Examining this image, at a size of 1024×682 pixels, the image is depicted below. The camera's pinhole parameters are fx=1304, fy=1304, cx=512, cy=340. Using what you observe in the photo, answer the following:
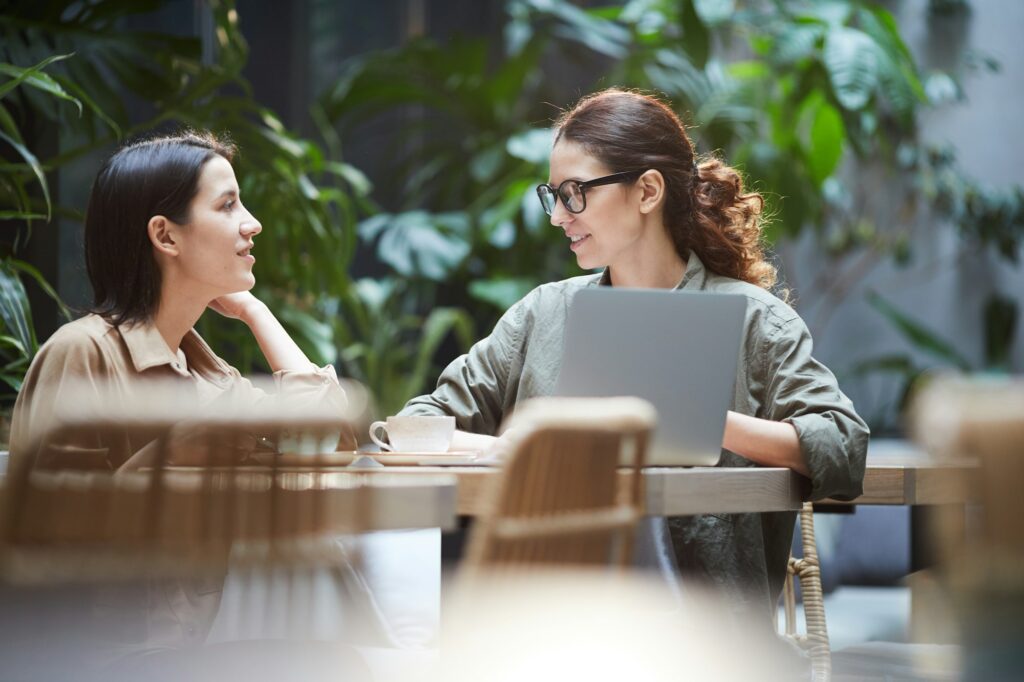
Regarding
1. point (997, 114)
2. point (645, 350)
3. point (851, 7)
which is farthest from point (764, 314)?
point (997, 114)

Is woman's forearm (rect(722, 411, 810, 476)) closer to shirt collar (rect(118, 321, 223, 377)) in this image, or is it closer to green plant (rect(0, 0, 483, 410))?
shirt collar (rect(118, 321, 223, 377))

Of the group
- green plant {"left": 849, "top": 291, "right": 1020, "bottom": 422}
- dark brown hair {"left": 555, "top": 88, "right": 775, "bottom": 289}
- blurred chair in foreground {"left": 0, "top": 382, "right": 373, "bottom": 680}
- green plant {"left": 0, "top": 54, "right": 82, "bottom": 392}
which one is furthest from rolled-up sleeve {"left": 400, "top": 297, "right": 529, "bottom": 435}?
green plant {"left": 849, "top": 291, "right": 1020, "bottom": 422}

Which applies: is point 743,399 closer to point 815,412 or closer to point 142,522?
point 815,412

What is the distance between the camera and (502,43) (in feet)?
22.1

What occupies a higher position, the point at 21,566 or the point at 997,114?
the point at 997,114

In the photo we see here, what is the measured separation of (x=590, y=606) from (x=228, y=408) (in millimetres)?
411

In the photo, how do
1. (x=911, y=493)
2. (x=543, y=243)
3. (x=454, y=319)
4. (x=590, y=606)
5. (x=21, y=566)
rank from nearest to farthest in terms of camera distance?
(x=21, y=566) < (x=590, y=606) < (x=911, y=493) < (x=454, y=319) < (x=543, y=243)

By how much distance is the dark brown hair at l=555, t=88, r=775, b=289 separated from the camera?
1999 millimetres

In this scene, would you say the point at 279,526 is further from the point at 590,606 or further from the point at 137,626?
the point at 590,606

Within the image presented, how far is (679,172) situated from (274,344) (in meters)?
0.69

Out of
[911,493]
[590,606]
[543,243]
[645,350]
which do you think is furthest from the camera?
[543,243]

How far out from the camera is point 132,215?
160cm

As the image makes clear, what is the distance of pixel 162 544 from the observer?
832 mm

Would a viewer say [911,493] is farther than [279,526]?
Yes
